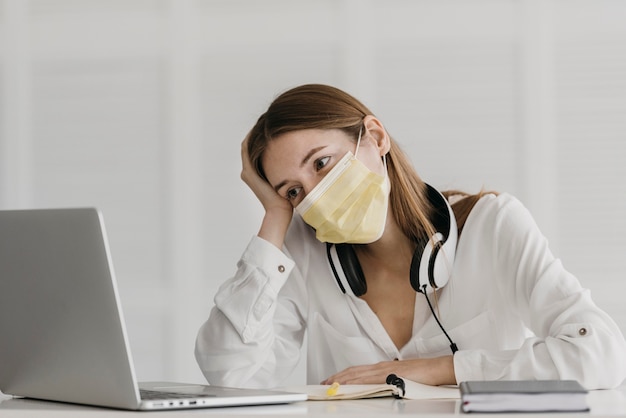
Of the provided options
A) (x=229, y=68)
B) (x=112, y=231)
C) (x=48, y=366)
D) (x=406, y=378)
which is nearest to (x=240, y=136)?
(x=229, y=68)

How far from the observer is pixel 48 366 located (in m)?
1.23

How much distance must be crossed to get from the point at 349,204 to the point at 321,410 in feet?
2.72

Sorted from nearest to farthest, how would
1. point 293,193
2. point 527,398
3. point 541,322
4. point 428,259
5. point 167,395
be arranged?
point 527,398
point 167,395
point 541,322
point 428,259
point 293,193

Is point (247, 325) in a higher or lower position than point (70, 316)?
lower

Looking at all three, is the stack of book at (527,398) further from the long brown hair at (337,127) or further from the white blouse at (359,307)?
the long brown hair at (337,127)

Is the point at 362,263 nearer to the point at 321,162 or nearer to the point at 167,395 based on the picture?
the point at 321,162

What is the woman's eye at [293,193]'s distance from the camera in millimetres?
1938

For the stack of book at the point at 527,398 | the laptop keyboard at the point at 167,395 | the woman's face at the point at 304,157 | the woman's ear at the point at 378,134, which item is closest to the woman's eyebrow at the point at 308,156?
the woman's face at the point at 304,157

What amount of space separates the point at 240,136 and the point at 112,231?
2.05 ft

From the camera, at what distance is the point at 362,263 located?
2.09 m

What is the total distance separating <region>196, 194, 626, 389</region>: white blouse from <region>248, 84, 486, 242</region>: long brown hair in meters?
0.12

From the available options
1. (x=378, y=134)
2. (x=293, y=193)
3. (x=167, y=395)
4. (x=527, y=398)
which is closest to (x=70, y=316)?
(x=167, y=395)

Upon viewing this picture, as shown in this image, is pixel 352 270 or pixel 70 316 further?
pixel 352 270

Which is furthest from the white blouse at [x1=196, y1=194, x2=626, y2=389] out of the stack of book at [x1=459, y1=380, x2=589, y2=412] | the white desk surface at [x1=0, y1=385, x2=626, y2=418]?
the stack of book at [x1=459, y1=380, x2=589, y2=412]
